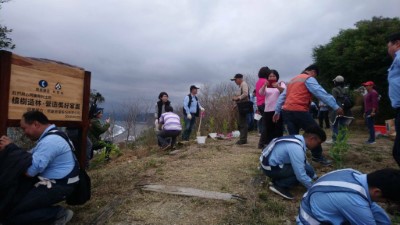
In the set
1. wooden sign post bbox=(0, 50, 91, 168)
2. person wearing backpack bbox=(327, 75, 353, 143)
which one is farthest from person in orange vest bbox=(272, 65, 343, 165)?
wooden sign post bbox=(0, 50, 91, 168)

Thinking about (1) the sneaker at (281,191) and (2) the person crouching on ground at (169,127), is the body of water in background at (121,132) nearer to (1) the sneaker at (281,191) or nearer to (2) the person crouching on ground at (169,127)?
(2) the person crouching on ground at (169,127)

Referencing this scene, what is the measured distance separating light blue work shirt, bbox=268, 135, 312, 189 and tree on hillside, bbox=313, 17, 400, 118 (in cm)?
1093

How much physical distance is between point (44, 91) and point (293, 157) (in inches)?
117

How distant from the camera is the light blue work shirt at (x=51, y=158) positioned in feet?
10.3

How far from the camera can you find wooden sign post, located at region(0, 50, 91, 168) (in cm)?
342

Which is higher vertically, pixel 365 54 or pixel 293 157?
pixel 365 54

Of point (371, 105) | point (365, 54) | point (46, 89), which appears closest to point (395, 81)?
point (46, 89)

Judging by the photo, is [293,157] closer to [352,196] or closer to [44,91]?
[352,196]

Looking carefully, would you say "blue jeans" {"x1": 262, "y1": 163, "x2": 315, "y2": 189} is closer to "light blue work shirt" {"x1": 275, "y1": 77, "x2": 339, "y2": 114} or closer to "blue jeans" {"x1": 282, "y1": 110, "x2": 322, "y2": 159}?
"blue jeans" {"x1": 282, "y1": 110, "x2": 322, "y2": 159}

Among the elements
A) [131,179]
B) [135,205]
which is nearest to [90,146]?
[131,179]

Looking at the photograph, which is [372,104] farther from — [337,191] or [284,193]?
[337,191]

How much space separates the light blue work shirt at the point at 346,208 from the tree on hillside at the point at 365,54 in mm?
12103

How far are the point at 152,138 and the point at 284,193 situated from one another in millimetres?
9634

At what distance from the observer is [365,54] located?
13273 mm
